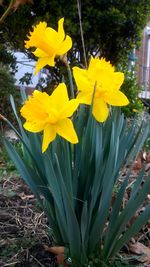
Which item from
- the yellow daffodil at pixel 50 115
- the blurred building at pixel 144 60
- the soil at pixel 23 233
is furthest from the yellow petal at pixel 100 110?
the blurred building at pixel 144 60

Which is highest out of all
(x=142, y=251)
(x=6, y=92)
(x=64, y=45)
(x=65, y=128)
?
(x=64, y=45)

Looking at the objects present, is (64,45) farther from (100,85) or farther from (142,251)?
(142,251)

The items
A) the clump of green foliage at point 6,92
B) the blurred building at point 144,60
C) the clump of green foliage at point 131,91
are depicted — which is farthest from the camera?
the blurred building at point 144,60

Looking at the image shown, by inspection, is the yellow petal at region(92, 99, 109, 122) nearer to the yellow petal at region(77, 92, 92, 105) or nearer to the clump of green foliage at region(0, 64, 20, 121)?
the yellow petal at region(77, 92, 92, 105)

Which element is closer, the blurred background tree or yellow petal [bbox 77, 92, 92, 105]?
yellow petal [bbox 77, 92, 92, 105]

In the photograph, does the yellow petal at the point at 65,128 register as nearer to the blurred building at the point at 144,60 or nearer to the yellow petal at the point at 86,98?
the yellow petal at the point at 86,98

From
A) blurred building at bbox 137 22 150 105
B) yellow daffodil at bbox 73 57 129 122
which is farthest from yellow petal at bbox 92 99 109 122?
blurred building at bbox 137 22 150 105

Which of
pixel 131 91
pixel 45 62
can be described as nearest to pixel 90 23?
pixel 131 91
